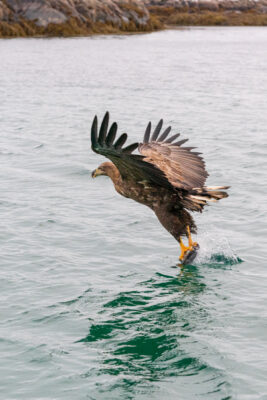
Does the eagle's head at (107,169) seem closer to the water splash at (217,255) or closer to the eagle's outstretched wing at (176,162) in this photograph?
the eagle's outstretched wing at (176,162)

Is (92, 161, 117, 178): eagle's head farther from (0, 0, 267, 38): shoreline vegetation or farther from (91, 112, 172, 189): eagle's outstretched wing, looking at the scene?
(0, 0, 267, 38): shoreline vegetation

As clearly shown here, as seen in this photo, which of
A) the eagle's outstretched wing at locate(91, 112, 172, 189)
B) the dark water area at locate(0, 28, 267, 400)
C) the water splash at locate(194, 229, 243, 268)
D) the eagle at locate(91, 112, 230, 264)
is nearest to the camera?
the dark water area at locate(0, 28, 267, 400)

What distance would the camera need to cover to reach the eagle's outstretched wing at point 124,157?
6.24m

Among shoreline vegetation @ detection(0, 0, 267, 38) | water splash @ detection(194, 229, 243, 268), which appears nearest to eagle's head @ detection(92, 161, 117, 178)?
water splash @ detection(194, 229, 243, 268)

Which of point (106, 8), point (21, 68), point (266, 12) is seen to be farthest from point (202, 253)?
point (266, 12)

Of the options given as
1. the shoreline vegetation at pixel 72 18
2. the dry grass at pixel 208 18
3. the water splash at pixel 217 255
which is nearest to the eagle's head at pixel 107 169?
the water splash at pixel 217 255

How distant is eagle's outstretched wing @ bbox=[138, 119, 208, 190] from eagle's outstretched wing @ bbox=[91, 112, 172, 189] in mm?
385

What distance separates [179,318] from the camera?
271 inches

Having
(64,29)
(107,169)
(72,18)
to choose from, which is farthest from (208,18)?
(107,169)

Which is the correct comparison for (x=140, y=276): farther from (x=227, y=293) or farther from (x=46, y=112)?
(x=46, y=112)

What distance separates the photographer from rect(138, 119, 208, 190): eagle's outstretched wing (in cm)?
786

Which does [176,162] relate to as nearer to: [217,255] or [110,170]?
[110,170]

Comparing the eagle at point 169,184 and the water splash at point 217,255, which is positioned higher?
the eagle at point 169,184

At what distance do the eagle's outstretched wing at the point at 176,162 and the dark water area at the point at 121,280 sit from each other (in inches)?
41.9
